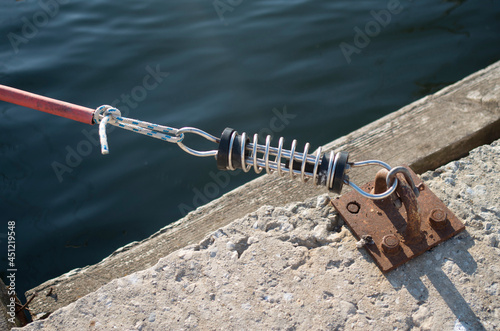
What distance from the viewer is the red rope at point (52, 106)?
182 cm

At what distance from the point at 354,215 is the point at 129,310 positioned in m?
1.00

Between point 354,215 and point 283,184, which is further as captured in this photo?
point 283,184

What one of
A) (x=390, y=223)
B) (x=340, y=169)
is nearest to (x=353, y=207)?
(x=390, y=223)

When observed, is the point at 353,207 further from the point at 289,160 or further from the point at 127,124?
the point at 127,124

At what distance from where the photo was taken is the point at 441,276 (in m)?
1.63

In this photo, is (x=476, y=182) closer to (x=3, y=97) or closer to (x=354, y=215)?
(x=354, y=215)

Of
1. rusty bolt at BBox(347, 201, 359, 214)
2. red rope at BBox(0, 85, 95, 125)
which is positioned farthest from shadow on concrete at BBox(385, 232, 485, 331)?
red rope at BBox(0, 85, 95, 125)

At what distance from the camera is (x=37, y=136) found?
402cm

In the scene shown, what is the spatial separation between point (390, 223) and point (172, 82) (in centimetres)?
319

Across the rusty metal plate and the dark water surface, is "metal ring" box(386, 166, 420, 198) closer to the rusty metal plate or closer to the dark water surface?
the rusty metal plate

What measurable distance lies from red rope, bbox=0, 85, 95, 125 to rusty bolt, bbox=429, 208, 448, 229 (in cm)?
147

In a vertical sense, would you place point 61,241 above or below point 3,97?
below

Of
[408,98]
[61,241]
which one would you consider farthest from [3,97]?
[408,98]

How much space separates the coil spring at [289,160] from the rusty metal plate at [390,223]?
37 cm
